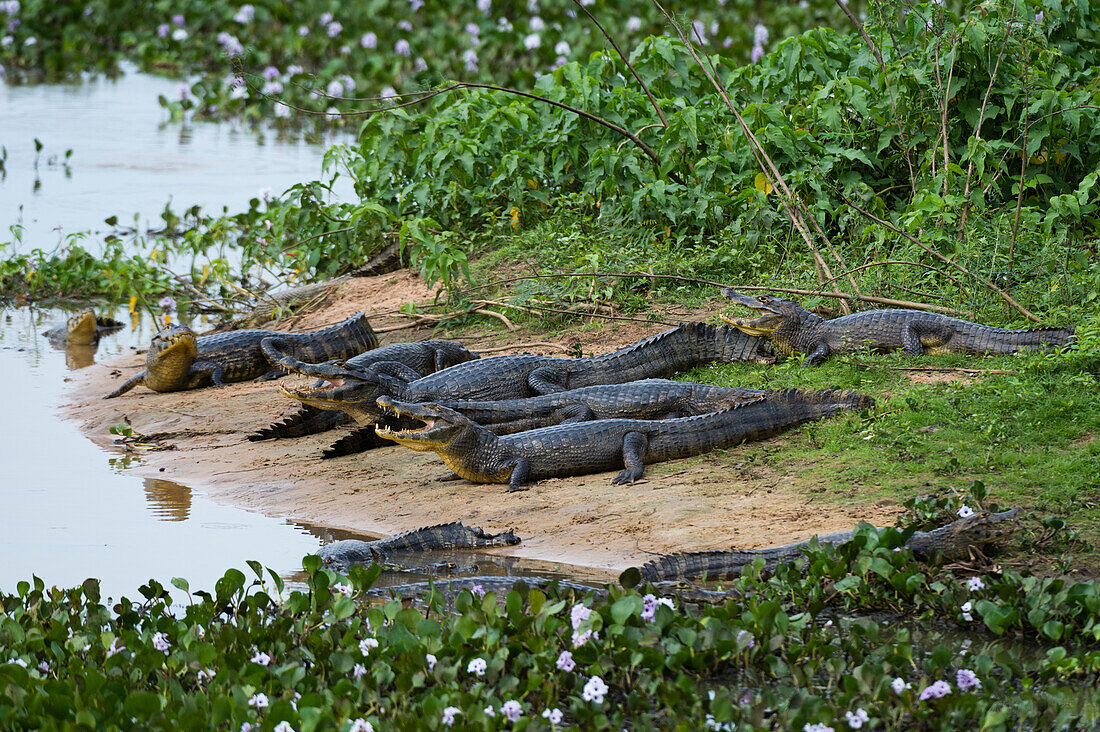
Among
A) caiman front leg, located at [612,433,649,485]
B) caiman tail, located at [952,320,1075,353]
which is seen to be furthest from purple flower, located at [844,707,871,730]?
caiman tail, located at [952,320,1075,353]

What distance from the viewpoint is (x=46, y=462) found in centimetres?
670

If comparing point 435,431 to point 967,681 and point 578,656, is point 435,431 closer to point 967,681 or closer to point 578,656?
point 578,656

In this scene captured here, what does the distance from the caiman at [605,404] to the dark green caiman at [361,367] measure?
34.8 inches

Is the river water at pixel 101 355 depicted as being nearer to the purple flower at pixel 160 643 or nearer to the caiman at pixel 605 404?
the purple flower at pixel 160 643

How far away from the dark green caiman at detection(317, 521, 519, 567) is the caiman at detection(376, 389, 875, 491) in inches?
31.5

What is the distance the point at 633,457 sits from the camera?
223 inches

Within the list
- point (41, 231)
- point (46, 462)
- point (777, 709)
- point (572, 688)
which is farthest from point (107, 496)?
point (41, 231)

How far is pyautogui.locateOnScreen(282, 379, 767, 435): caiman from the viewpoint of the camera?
6.27 m

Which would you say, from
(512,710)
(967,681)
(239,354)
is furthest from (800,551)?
(239,354)

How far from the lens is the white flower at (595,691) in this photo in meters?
3.27

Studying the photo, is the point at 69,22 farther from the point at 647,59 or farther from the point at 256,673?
the point at 256,673

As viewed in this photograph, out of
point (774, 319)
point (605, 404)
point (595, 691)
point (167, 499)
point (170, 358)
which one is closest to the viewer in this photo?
point (595, 691)

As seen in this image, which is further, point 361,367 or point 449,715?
point 361,367

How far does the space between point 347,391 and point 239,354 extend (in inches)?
82.9
